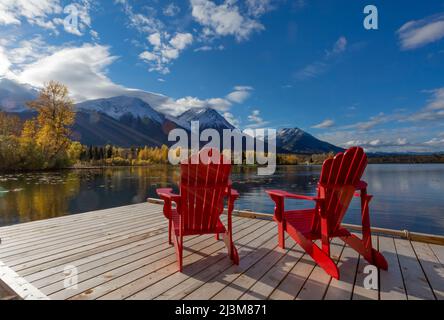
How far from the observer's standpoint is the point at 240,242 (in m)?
3.40

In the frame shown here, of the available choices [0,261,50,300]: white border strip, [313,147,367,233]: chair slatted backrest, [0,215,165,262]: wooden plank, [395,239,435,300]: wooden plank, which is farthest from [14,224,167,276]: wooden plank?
[395,239,435,300]: wooden plank

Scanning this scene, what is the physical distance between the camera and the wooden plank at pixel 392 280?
6.61 feet

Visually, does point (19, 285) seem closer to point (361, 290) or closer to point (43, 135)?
point (361, 290)

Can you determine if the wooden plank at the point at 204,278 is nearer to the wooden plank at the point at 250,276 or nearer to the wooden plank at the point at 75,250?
the wooden plank at the point at 250,276

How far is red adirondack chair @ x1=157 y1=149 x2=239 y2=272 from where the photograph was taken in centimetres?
260

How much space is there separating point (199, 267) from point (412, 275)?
209cm

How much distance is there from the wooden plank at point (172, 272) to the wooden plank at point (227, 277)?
19cm

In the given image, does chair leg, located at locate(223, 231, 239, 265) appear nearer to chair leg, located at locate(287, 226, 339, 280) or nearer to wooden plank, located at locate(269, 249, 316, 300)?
wooden plank, located at locate(269, 249, 316, 300)

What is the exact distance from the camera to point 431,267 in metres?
2.52

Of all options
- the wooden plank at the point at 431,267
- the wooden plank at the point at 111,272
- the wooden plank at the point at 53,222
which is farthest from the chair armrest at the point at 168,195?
the wooden plank at the point at 53,222
